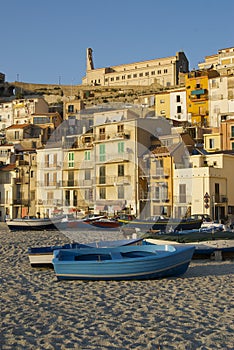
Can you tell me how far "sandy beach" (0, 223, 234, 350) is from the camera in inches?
380

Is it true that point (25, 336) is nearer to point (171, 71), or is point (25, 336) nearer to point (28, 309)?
point (28, 309)

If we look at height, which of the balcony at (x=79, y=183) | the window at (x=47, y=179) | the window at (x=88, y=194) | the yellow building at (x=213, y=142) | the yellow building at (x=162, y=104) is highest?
the yellow building at (x=162, y=104)

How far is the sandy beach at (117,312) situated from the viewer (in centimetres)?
965

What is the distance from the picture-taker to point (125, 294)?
578 inches

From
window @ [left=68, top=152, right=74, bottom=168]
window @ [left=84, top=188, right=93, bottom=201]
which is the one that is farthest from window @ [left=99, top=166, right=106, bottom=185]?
window @ [left=68, top=152, right=74, bottom=168]

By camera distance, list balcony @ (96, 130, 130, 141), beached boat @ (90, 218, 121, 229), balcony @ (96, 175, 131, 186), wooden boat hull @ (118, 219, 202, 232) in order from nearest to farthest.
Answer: wooden boat hull @ (118, 219, 202, 232) → beached boat @ (90, 218, 121, 229) → balcony @ (96, 175, 131, 186) → balcony @ (96, 130, 130, 141)

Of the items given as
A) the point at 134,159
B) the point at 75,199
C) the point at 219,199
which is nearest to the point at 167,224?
the point at 219,199

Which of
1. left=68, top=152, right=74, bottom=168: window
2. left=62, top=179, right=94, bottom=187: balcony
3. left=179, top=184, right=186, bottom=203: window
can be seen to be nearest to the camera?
left=179, top=184, right=186, bottom=203: window

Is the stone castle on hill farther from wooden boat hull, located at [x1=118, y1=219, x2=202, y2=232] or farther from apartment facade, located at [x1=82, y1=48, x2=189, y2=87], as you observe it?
apartment facade, located at [x1=82, y1=48, x2=189, y2=87]

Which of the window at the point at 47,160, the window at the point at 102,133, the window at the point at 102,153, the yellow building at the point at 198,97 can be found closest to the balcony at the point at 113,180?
the window at the point at 102,153

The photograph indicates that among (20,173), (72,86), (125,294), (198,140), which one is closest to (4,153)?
(20,173)

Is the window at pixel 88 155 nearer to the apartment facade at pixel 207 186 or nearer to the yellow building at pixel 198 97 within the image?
the apartment facade at pixel 207 186

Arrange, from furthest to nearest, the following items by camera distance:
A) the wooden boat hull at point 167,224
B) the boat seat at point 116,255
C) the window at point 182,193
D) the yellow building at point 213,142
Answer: the yellow building at point 213,142
the window at point 182,193
the wooden boat hull at point 167,224
the boat seat at point 116,255

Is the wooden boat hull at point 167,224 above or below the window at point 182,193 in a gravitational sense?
below
